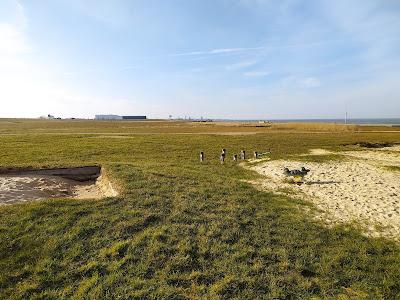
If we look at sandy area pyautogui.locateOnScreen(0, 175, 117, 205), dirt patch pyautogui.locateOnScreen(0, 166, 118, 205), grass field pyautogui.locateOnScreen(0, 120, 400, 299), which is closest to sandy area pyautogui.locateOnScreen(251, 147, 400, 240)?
grass field pyautogui.locateOnScreen(0, 120, 400, 299)

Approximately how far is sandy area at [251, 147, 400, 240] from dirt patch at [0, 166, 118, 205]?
35.2 feet

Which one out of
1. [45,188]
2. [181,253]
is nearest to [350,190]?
[181,253]

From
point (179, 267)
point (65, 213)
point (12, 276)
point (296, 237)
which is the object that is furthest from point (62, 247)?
point (296, 237)

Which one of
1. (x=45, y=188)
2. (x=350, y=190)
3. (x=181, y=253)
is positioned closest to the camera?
(x=181, y=253)

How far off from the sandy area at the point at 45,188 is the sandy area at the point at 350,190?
1048cm

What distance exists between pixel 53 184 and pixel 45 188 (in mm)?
1199

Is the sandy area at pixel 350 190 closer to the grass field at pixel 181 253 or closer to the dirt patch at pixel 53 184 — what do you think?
the grass field at pixel 181 253

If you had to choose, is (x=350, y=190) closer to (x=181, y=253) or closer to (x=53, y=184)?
(x=181, y=253)

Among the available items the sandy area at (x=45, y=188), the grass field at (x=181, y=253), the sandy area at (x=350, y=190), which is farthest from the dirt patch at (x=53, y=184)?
the sandy area at (x=350, y=190)

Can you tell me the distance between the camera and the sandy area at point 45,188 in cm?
1434

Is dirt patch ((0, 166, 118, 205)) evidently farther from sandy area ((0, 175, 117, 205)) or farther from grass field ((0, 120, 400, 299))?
grass field ((0, 120, 400, 299))

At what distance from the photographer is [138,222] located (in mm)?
11352

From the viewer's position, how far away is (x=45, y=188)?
54.0 feet

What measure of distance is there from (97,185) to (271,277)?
13.4 m
